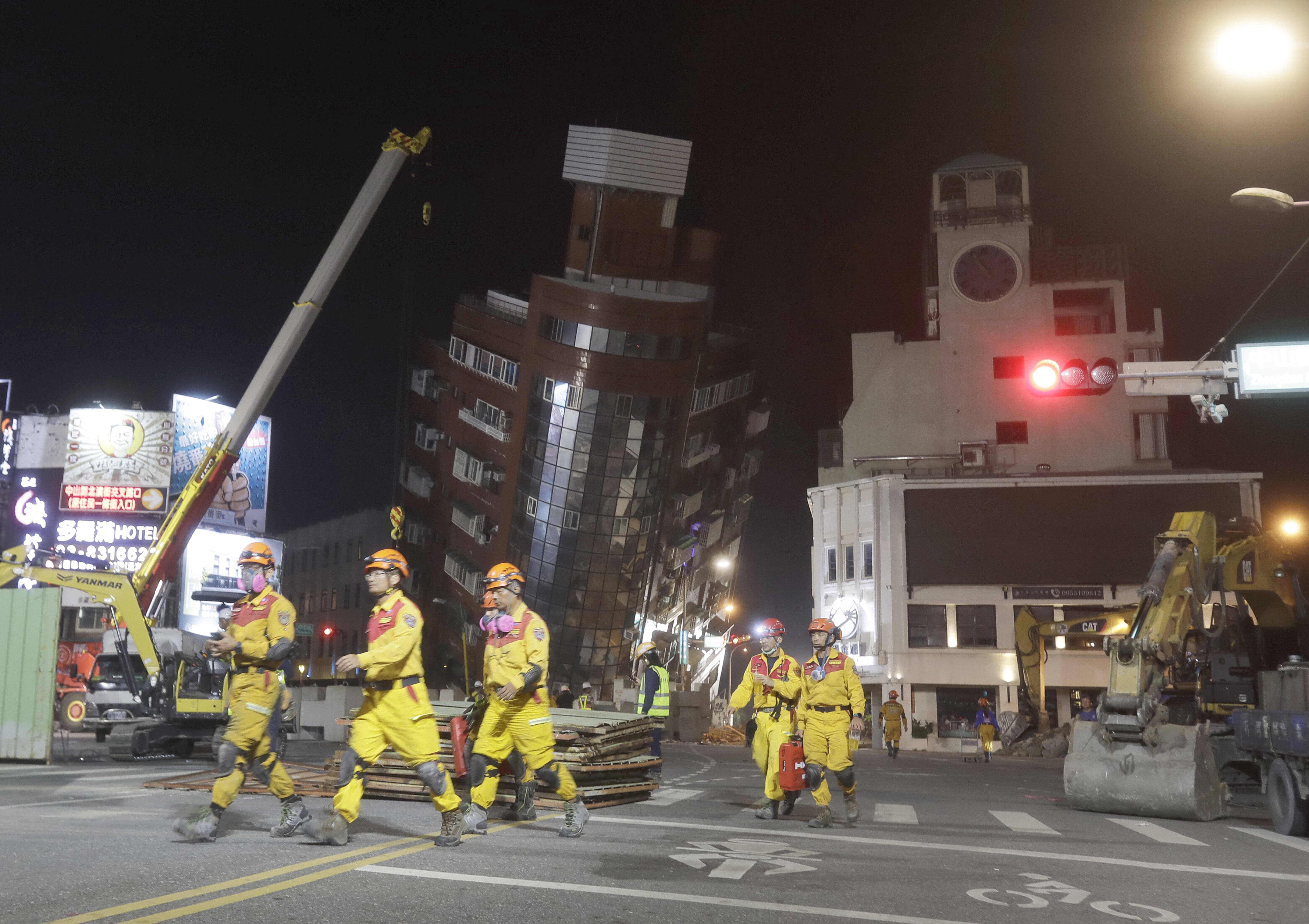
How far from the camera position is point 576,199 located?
7506 centimetres

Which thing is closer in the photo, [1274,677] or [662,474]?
[1274,677]

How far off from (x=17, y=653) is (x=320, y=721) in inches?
A: 642

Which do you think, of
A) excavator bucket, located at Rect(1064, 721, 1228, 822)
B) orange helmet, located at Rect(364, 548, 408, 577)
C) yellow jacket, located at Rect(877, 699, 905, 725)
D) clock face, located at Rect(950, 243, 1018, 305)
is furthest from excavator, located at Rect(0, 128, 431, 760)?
clock face, located at Rect(950, 243, 1018, 305)

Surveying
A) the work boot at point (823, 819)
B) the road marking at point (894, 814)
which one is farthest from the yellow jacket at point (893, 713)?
the work boot at point (823, 819)

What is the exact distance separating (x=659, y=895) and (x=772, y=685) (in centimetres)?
525

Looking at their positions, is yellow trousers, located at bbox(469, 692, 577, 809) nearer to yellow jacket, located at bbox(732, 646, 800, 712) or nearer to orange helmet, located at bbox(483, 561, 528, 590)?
orange helmet, located at bbox(483, 561, 528, 590)

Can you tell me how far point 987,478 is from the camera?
166 feet

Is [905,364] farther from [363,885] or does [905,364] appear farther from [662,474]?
[363,885]

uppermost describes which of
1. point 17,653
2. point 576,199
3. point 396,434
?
point 576,199

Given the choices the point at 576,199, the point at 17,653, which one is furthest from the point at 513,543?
the point at 17,653

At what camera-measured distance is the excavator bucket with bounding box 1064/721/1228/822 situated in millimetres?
12867

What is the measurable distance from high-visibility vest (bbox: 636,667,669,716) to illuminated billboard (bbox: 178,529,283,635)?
52.9 meters

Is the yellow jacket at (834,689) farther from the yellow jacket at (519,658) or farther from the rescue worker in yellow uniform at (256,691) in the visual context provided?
the rescue worker in yellow uniform at (256,691)

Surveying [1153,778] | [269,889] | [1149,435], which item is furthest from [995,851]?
[1149,435]
